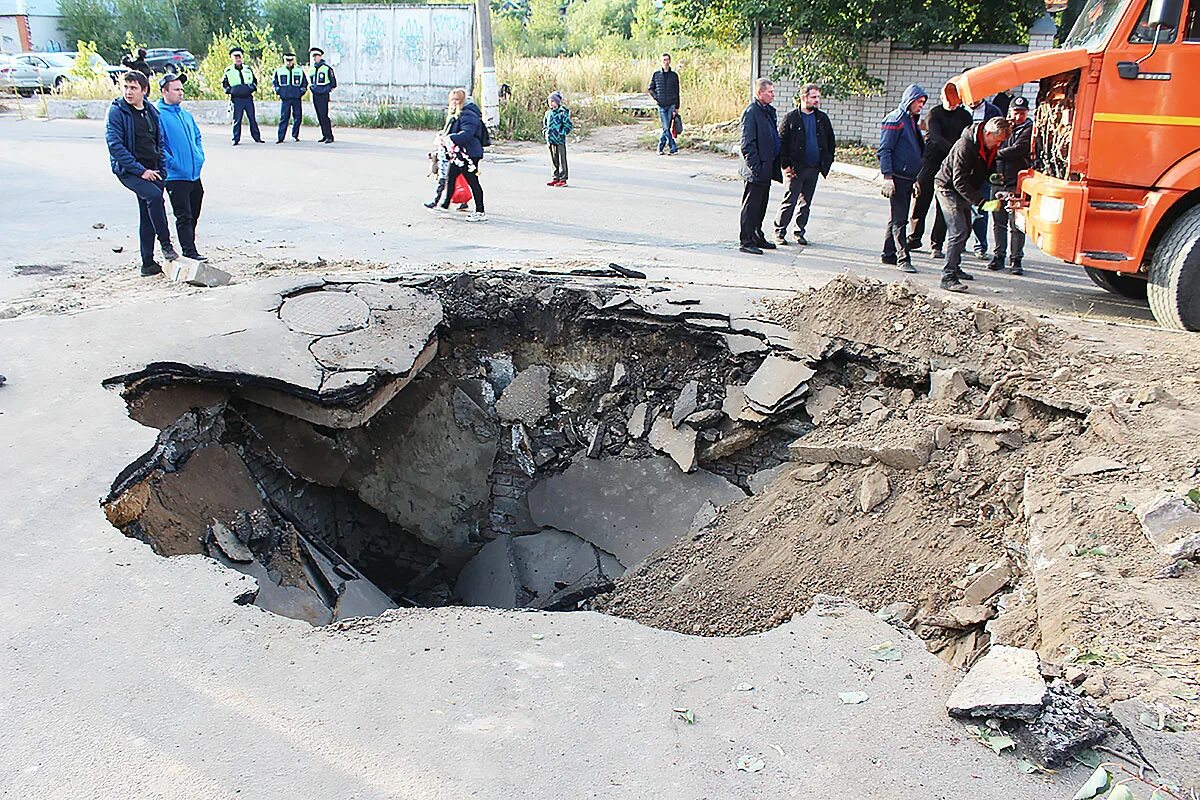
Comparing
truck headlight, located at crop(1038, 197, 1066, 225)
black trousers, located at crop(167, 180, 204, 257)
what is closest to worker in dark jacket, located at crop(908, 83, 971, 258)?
truck headlight, located at crop(1038, 197, 1066, 225)

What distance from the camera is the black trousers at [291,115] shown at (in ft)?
58.2

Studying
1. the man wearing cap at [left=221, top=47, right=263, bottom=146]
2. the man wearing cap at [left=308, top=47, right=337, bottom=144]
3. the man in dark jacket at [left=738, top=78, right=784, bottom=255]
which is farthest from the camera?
the man wearing cap at [left=308, top=47, right=337, bottom=144]

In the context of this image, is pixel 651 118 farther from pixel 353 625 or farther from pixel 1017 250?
pixel 353 625

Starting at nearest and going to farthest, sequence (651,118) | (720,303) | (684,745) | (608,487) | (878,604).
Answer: (684,745)
(878,604)
(608,487)
(720,303)
(651,118)

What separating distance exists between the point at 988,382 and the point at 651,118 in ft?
59.6

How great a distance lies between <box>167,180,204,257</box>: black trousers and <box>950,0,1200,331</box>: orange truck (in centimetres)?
696

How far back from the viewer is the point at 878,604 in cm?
410

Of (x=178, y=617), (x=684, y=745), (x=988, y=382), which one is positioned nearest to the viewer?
(x=684, y=745)

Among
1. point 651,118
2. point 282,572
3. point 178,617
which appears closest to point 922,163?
point 282,572

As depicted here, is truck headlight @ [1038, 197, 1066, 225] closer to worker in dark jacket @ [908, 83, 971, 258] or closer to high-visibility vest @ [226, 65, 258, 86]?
worker in dark jacket @ [908, 83, 971, 258]

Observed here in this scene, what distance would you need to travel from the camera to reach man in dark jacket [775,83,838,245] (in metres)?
9.87

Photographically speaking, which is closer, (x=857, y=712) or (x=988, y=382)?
(x=857, y=712)

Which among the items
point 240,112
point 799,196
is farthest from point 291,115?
point 799,196

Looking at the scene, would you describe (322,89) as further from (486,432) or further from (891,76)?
(486,432)
